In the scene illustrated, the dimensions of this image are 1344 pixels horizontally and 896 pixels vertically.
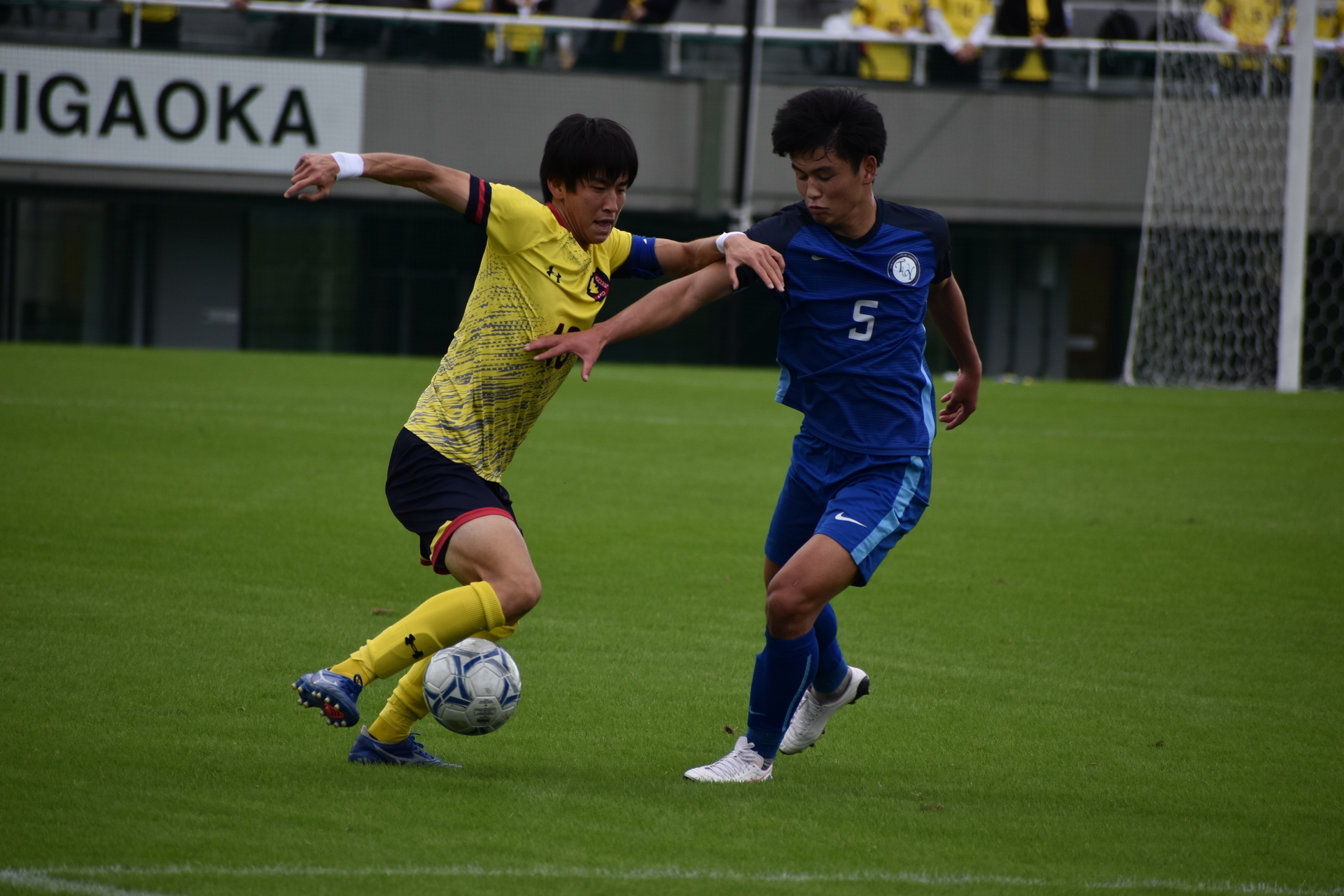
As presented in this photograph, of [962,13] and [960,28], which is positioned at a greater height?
[962,13]

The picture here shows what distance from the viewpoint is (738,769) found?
15.3 feet

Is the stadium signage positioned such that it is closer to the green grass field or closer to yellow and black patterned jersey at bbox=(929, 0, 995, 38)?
yellow and black patterned jersey at bbox=(929, 0, 995, 38)

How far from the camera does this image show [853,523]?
4559 mm

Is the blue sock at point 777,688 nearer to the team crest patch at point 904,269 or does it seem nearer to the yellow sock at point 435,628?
the yellow sock at point 435,628

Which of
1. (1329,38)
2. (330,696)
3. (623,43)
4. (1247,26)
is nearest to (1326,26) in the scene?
(1329,38)

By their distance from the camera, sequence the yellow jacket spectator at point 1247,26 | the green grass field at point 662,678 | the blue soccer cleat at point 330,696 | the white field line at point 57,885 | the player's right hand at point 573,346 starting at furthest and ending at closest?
the yellow jacket spectator at point 1247,26 → the player's right hand at point 573,346 → the blue soccer cleat at point 330,696 → the green grass field at point 662,678 → the white field line at point 57,885

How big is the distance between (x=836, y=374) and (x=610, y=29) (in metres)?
18.9

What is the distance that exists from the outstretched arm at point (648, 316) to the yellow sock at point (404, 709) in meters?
0.92

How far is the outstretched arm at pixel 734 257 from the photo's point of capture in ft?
14.7

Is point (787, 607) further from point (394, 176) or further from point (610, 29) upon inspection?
point (610, 29)

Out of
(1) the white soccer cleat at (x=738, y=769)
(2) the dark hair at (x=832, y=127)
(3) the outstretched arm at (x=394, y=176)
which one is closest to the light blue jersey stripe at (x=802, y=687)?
(1) the white soccer cleat at (x=738, y=769)

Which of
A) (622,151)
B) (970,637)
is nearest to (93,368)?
(970,637)

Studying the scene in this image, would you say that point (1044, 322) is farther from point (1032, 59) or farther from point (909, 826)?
point (909, 826)

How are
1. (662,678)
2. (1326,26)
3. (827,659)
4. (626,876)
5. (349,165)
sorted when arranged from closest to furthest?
1. (626,876)
2. (349,165)
3. (827,659)
4. (662,678)
5. (1326,26)
